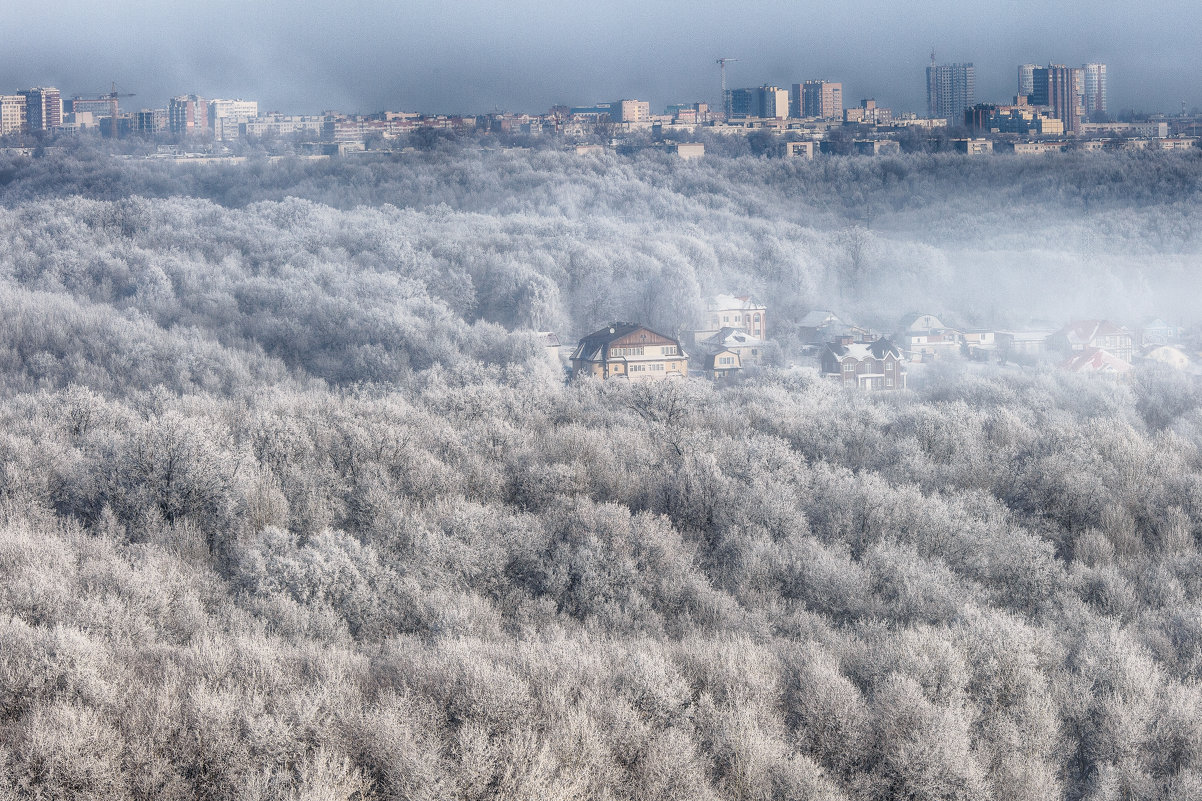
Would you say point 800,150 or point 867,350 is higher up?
point 800,150

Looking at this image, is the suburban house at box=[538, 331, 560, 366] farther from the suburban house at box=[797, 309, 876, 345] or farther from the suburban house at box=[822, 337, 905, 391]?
the suburban house at box=[797, 309, 876, 345]

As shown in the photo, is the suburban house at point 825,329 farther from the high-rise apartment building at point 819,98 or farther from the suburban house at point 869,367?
the high-rise apartment building at point 819,98

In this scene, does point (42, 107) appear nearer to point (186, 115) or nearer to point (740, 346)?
point (186, 115)

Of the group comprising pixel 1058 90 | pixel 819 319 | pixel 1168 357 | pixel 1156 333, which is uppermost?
pixel 1058 90

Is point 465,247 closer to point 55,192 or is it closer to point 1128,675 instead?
point 55,192

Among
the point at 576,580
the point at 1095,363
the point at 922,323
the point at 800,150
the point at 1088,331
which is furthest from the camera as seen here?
the point at 800,150

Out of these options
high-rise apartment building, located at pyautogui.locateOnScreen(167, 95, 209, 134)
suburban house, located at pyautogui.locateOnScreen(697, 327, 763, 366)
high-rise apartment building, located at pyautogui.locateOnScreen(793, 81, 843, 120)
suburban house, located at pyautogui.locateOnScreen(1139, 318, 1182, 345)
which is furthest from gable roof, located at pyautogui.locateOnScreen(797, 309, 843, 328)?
high-rise apartment building, located at pyautogui.locateOnScreen(793, 81, 843, 120)

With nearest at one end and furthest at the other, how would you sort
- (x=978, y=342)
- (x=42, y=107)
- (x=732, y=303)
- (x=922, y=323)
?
(x=922, y=323)
(x=978, y=342)
(x=732, y=303)
(x=42, y=107)

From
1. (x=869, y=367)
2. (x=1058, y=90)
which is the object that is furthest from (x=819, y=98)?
(x=869, y=367)

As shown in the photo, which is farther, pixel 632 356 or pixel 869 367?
pixel 869 367

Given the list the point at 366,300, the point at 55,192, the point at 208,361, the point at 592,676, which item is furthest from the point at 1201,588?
the point at 55,192
